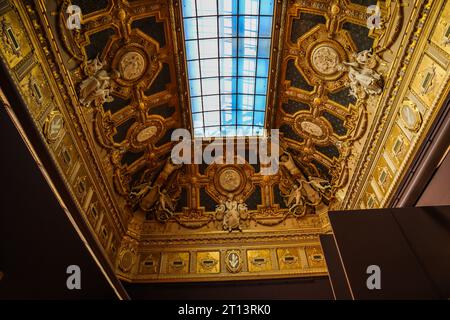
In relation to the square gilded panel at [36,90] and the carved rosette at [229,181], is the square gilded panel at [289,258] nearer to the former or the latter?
the carved rosette at [229,181]

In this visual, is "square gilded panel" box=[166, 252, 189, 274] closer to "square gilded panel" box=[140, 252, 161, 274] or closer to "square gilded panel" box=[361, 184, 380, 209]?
"square gilded panel" box=[140, 252, 161, 274]

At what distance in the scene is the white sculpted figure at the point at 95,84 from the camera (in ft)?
27.3

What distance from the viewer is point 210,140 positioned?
14062 millimetres

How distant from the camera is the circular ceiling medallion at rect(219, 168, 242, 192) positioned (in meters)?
14.2

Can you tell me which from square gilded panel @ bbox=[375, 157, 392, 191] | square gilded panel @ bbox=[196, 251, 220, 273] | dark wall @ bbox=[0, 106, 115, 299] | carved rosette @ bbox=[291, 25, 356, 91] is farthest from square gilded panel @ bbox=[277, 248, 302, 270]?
dark wall @ bbox=[0, 106, 115, 299]

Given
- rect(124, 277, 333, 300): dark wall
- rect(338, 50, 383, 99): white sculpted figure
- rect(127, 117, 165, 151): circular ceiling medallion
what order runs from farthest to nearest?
1. rect(124, 277, 333, 300): dark wall
2. rect(127, 117, 165, 151): circular ceiling medallion
3. rect(338, 50, 383, 99): white sculpted figure

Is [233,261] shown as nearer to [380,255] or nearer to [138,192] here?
[138,192]

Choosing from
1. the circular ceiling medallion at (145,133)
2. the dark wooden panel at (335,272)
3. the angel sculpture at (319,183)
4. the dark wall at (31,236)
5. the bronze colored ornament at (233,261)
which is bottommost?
the dark wall at (31,236)

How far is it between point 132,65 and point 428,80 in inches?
326

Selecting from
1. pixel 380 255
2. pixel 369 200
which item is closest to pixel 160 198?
pixel 369 200


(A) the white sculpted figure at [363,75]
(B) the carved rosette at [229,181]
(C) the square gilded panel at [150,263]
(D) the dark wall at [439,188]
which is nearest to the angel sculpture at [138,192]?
(C) the square gilded panel at [150,263]

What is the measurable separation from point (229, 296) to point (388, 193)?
6.77 metres

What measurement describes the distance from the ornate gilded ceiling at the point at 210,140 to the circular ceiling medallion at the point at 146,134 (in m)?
0.06

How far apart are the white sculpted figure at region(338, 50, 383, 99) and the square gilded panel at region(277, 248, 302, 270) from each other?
6774 mm
